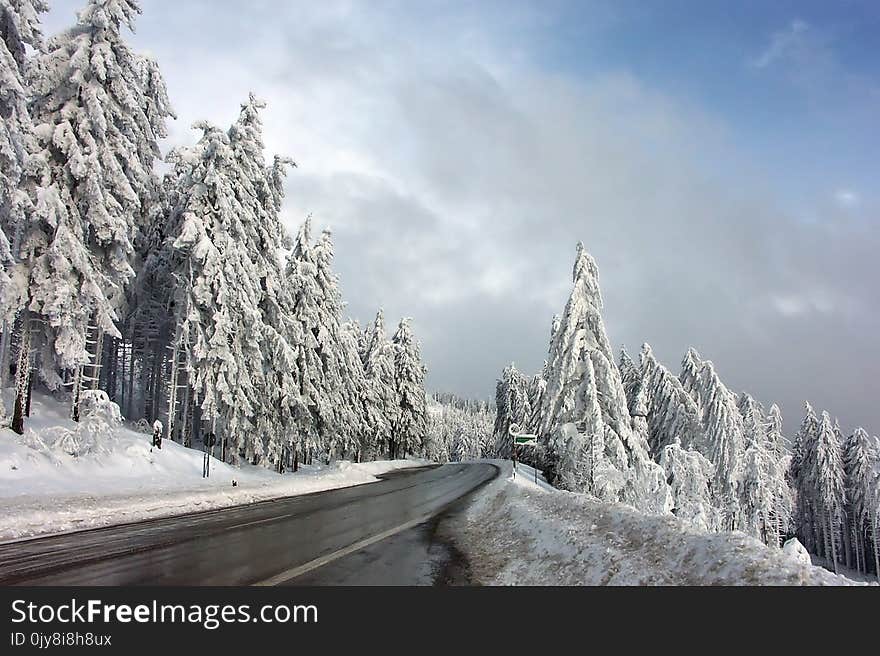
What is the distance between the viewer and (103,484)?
65.2 ft

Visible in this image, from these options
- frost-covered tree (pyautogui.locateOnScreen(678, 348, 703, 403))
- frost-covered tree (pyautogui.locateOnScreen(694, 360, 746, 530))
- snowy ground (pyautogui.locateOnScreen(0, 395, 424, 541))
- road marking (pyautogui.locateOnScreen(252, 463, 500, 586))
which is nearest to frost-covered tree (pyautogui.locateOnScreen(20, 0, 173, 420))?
snowy ground (pyautogui.locateOnScreen(0, 395, 424, 541))

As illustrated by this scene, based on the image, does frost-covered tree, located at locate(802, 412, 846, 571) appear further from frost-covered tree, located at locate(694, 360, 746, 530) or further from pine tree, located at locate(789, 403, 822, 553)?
→ frost-covered tree, located at locate(694, 360, 746, 530)

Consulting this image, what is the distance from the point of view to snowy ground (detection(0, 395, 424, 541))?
44.6 feet

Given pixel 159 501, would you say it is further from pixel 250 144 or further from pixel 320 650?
pixel 250 144

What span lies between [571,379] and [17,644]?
27460 millimetres

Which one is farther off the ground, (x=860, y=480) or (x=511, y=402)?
(x=511, y=402)

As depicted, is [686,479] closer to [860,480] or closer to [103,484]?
[103,484]

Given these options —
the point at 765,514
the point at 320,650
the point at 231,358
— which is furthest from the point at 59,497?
the point at 765,514

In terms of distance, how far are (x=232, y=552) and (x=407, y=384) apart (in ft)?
203

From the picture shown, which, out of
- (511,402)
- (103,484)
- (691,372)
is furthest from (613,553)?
(511,402)

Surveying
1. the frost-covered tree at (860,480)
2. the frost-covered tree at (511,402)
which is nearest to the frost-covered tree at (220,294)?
the frost-covered tree at (511,402)

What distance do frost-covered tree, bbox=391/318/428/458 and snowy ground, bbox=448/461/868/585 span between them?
5612 centimetres

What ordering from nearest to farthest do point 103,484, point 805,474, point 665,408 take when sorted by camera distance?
1. point 103,484
2. point 665,408
3. point 805,474

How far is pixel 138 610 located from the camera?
593 centimetres
